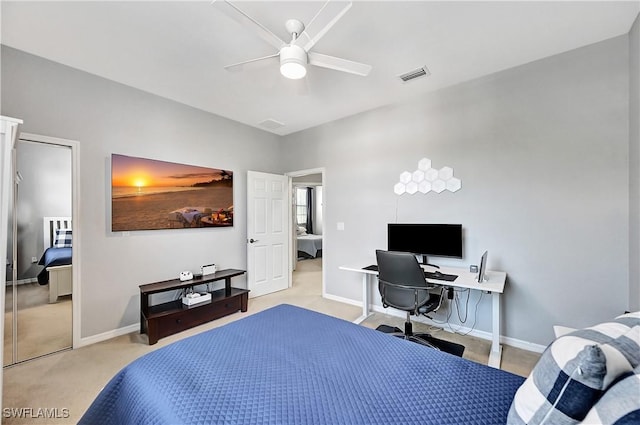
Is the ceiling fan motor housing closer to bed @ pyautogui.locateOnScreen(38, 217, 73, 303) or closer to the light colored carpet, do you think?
bed @ pyautogui.locateOnScreen(38, 217, 73, 303)

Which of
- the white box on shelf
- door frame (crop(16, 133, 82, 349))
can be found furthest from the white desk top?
door frame (crop(16, 133, 82, 349))

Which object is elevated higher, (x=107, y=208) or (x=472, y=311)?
(x=107, y=208)

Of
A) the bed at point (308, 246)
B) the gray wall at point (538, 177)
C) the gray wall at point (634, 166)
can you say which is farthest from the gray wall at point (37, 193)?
the bed at point (308, 246)

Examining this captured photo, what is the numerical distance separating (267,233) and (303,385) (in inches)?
138

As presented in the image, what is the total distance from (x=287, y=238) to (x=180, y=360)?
3.54 m

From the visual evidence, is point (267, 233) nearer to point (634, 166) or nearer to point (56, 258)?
point (56, 258)

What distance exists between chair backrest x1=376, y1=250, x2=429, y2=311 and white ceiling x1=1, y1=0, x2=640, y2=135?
1789mm

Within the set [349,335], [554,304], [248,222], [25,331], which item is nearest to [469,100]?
[554,304]

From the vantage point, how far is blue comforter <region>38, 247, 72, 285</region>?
258 centimetres

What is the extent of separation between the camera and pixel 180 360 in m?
1.26

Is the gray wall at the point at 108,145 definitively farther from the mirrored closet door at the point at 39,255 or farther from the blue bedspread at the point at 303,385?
the blue bedspread at the point at 303,385

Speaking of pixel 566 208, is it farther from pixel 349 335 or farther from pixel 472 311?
pixel 349 335

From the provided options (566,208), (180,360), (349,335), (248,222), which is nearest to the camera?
(180,360)

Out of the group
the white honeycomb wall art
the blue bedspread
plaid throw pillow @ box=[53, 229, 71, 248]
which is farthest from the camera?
the white honeycomb wall art
